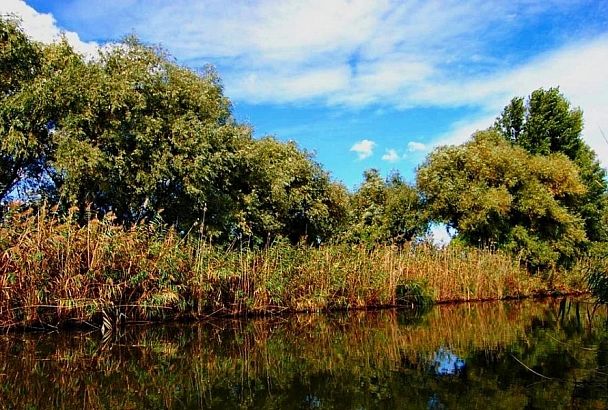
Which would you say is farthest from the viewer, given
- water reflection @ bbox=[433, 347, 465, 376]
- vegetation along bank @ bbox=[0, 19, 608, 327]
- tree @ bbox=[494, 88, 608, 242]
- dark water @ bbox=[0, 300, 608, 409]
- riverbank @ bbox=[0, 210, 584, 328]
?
tree @ bbox=[494, 88, 608, 242]

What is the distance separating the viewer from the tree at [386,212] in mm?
20734

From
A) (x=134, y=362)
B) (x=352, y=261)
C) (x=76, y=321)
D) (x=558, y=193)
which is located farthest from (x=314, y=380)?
(x=558, y=193)

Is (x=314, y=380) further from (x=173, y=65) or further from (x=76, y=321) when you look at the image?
(x=173, y=65)

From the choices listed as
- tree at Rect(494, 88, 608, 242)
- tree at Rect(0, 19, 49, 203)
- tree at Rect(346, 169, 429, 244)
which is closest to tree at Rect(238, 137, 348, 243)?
tree at Rect(346, 169, 429, 244)

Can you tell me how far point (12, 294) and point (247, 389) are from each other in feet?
15.2

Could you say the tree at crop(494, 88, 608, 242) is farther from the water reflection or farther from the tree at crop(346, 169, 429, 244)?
the water reflection

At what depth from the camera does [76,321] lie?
7980 millimetres

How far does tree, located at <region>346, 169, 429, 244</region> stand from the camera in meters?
20.7

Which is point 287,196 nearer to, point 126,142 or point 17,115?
point 126,142

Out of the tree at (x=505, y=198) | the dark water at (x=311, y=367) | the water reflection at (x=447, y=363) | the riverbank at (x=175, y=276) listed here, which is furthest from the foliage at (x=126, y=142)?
the tree at (x=505, y=198)

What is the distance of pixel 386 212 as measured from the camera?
21656mm

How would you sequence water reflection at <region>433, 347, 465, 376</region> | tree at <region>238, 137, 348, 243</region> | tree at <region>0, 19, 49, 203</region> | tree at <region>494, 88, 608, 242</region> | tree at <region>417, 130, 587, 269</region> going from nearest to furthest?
water reflection at <region>433, 347, 465, 376</region>, tree at <region>0, 19, 49, 203</region>, tree at <region>238, 137, 348, 243</region>, tree at <region>417, 130, 587, 269</region>, tree at <region>494, 88, 608, 242</region>

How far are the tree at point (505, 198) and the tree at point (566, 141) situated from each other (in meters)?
2.72

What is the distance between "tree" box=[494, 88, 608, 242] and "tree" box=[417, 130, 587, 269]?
272 centimetres
